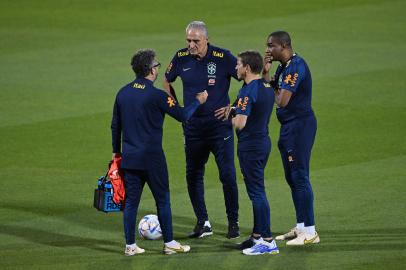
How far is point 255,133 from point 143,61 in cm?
139

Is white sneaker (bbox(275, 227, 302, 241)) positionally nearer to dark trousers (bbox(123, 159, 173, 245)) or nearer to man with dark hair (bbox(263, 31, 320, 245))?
man with dark hair (bbox(263, 31, 320, 245))

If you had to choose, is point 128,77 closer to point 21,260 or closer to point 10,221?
point 10,221

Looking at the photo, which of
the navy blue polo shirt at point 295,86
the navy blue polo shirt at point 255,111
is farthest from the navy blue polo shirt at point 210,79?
the navy blue polo shirt at point 255,111

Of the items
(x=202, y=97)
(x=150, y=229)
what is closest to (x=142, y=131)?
(x=202, y=97)

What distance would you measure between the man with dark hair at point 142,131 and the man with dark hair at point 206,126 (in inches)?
36.4

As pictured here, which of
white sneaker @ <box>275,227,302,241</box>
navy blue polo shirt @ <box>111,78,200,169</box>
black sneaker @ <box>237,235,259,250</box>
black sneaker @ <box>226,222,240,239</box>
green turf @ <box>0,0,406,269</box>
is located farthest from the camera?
black sneaker @ <box>226,222,240,239</box>

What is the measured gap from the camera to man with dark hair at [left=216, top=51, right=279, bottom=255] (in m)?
10.2

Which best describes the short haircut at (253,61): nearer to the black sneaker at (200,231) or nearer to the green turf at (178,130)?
the green turf at (178,130)

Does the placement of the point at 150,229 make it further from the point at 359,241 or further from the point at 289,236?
the point at 359,241

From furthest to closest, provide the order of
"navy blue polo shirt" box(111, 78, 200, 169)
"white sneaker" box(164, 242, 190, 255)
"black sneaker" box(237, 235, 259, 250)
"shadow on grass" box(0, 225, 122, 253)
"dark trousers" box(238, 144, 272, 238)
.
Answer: "shadow on grass" box(0, 225, 122, 253) < "black sneaker" box(237, 235, 259, 250) < "white sneaker" box(164, 242, 190, 255) < "dark trousers" box(238, 144, 272, 238) < "navy blue polo shirt" box(111, 78, 200, 169)

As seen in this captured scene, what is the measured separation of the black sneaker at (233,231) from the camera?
36.7ft

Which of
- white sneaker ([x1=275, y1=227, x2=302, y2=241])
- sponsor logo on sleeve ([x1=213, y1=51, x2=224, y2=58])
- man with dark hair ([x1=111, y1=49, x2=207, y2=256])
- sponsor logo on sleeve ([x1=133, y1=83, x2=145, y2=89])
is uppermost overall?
sponsor logo on sleeve ([x1=213, y1=51, x2=224, y2=58])

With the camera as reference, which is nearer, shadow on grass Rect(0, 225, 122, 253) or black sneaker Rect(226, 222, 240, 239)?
shadow on grass Rect(0, 225, 122, 253)

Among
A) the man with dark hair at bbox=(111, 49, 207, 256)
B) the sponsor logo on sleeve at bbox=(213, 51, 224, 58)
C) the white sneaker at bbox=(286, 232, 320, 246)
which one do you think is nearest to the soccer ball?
the man with dark hair at bbox=(111, 49, 207, 256)
